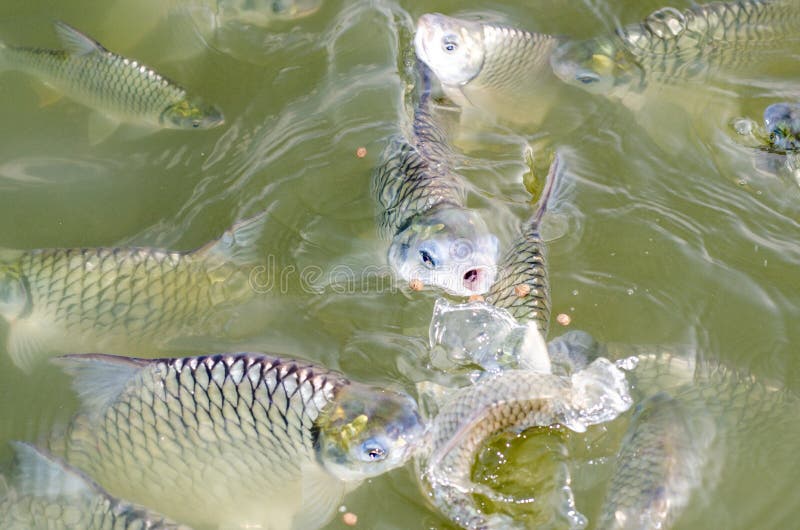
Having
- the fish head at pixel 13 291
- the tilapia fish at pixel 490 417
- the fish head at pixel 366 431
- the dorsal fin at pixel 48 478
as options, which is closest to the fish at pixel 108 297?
the fish head at pixel 13 291

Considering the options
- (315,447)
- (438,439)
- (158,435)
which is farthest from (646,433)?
(158,435)

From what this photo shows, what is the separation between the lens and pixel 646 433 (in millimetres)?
2779

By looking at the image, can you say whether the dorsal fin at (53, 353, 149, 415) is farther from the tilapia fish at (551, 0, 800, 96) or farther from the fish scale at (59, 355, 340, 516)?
the tilapia fish at (551, 0, 800, 96)

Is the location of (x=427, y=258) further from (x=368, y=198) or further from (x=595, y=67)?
(x=595, y=67)

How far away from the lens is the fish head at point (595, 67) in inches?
162

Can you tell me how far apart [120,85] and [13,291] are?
127cm

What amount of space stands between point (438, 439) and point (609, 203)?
153 cm

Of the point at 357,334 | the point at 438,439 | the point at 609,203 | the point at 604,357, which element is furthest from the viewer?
the point at 609,203

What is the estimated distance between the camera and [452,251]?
10.3 feet

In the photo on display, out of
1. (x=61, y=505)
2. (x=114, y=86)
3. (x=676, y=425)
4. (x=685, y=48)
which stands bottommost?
(x=61, y=505)

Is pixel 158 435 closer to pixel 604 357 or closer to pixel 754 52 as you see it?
pixel 604 357

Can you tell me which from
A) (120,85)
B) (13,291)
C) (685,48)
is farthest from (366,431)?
(685,48)

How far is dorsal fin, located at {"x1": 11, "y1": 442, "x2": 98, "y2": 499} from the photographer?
2547 millimetres

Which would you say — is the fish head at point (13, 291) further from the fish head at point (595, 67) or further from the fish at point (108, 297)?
the fish head at point (595, 67)
